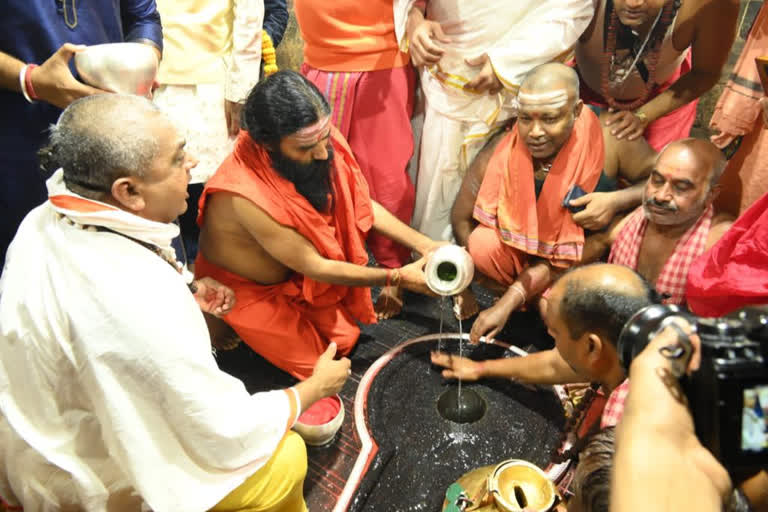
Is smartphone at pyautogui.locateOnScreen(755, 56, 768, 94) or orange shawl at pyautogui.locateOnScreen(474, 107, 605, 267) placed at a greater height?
smartphone at pyautogui.locateOnScreen(755, 56, 768, 94)

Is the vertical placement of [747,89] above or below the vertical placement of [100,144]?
below

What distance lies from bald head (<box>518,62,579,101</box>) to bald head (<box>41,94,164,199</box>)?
5.69 feet

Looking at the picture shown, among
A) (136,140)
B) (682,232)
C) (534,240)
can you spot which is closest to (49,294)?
A: (136,140)

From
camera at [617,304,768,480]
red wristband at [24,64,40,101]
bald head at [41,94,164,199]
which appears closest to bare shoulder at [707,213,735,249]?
camera at [617,304,768,480]

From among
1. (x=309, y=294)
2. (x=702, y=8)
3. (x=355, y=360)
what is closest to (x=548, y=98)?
(x=702, y=8)

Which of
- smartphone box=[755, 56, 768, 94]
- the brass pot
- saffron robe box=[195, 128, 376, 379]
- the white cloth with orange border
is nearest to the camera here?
the white cloth with orange border

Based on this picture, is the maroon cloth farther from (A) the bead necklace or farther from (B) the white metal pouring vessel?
(B) the white metal pouring vessel

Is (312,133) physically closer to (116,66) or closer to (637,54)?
(116,66)

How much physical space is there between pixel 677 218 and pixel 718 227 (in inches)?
6.4

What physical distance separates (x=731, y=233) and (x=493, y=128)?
4.36 ft

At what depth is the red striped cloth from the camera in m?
2.45

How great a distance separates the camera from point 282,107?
2.30 m

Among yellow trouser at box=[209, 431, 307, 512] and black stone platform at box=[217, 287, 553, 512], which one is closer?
yellow trouser at box=[209, 431, 307, 512]

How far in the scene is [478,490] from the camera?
6.13 ft
